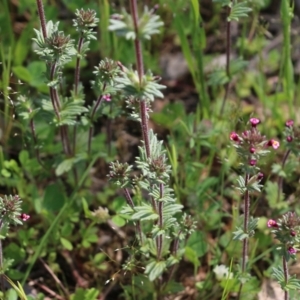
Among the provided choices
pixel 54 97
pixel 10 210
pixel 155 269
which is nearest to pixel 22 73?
pixel 54 97

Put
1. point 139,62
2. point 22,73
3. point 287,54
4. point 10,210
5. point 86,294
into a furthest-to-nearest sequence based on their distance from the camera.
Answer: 1. point 22,73
2. point 287,54
3. point 86,294
4. point 10,210
5. point 139,62

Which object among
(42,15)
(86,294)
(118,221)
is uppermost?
(42,15)

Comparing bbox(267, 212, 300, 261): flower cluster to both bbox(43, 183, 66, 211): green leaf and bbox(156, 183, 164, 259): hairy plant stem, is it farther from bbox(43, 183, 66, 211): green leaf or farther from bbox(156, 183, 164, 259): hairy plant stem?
bbox(43, 183, 66, 211): green leaf

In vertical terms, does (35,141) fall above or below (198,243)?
above

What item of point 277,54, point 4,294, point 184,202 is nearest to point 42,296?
point 4,294

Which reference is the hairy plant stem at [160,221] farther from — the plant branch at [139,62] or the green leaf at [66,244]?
the green leaf at [66,244]

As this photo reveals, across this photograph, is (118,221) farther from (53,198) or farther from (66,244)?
(53,198)

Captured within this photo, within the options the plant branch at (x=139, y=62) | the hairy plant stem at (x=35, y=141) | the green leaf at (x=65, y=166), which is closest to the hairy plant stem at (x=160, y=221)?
the plant branch at (x=139, y=62)

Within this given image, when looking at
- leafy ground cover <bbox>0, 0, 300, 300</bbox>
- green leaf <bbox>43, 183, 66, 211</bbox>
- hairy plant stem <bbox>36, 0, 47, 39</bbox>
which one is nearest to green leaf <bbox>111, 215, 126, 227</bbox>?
leafy ground cover <bbox>0, 0, 300, 300</bbox>
